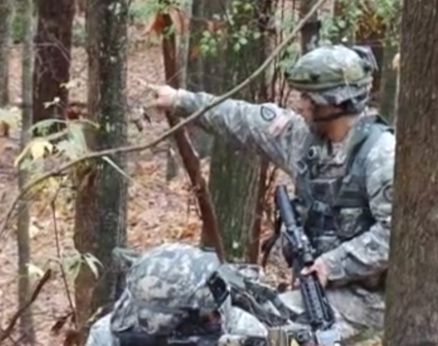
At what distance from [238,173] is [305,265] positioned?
3.38 metres

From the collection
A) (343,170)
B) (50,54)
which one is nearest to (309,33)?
(343,170)

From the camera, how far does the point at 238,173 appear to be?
8.89 metres

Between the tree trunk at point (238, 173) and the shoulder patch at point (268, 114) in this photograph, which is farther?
the tree trunk at point (238, 173)

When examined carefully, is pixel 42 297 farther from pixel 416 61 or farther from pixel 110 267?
pixel 416 61

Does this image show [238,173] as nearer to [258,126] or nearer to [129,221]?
[258,126]

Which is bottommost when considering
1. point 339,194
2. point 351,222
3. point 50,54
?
point 351,222

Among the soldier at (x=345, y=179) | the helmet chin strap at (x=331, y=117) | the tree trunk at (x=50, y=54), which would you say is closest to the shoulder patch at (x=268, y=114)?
the soldier at (x=345, y=179)

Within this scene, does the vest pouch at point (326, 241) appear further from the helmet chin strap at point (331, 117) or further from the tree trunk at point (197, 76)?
the tree trunk at point (197, 76)

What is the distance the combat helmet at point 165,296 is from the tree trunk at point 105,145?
4.05 feet

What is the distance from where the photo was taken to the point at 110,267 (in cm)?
566

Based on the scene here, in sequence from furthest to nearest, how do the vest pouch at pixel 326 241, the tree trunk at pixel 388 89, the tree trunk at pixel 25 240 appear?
the tree trunk at pixel 388 89
the tree trunk at pixel 25 240
the vest pouch at pixel 326 241

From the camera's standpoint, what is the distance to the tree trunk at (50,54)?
1479 cm

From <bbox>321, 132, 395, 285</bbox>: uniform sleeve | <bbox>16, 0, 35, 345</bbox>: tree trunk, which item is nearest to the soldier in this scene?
<bbox>321, 132, 395, 285</bbox>: uniform sleeve

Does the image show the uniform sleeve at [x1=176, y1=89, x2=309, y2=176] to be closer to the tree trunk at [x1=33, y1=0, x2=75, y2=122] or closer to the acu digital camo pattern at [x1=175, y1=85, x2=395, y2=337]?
the acu digital camo pattern at [x1=175, y1=85, x2=395, y2=337]
